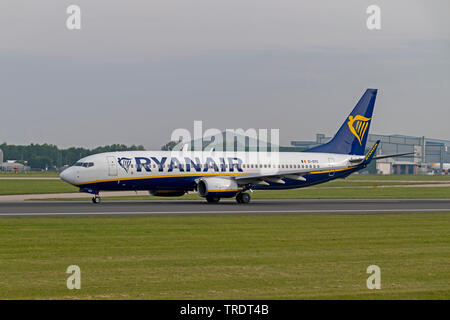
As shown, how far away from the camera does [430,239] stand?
88.3 feet

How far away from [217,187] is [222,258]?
93.9 feet

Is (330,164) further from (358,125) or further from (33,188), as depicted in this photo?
(33,188)

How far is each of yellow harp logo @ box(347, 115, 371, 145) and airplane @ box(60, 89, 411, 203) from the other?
8.27 ft

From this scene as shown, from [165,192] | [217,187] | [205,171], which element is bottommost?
[165,192]

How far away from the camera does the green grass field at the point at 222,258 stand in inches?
632

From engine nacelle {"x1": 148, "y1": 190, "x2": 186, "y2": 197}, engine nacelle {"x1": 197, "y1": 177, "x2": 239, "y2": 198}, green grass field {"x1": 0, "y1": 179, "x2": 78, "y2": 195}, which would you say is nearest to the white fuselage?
engine nacelle {"x1": 148, "y1": 190, "x2": 186, "y2": 197}

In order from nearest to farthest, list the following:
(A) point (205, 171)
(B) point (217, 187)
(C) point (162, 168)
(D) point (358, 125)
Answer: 1. (B) point (217, 187)
2. (C) point (162, 168)
3. (A) point (205, 171)
4. (D) point (358, 125)

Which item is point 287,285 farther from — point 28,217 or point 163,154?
point 163,154

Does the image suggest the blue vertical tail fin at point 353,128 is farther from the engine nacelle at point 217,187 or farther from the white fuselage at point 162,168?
the engine nacelle at point 217,187

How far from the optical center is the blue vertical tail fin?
203 ft

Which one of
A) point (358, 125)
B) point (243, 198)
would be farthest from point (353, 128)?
point (243, 198)

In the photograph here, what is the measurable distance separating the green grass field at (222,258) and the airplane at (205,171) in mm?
14894

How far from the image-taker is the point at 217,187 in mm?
49844
